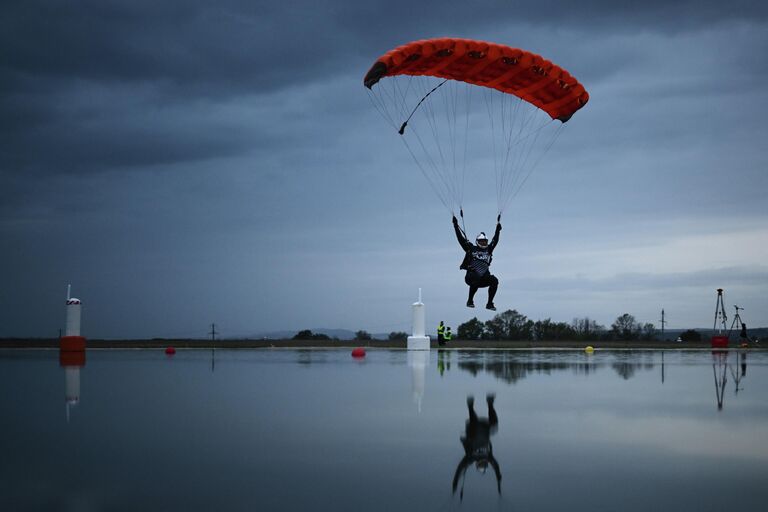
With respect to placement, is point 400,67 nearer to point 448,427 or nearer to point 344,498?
point 448,427

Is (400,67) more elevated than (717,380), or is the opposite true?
(400,67)

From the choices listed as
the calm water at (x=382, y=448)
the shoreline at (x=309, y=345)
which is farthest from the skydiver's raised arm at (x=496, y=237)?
the shoreline at (x=309, y=345)

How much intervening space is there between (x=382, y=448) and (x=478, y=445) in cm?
112

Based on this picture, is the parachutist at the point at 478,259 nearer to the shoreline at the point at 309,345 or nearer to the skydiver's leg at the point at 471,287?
the skydiver's leg at the point at 471,287

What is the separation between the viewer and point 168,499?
5727mm

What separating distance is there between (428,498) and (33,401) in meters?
9.37

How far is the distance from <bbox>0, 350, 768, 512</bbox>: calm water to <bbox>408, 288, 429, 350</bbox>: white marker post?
1934 cm

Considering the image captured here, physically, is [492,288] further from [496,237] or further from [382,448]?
[382,448]

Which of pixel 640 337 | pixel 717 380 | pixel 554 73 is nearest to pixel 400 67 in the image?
pixel 554 73

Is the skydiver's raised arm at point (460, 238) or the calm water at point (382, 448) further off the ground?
the skydiver's raised arm at point (460, 238)

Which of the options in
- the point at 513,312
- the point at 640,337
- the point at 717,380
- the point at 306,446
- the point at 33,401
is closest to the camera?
the point at 306,446

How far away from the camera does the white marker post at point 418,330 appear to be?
113 feet

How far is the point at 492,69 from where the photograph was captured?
21.8 metres

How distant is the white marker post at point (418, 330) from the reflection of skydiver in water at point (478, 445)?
76.4 feet
